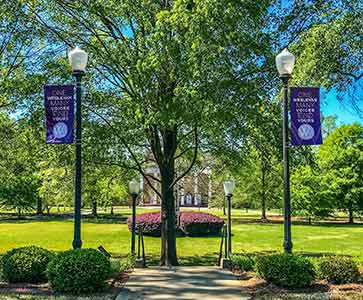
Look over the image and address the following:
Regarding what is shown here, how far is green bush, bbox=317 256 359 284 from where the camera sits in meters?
8.88

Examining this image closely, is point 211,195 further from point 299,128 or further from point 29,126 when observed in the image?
point 299,128

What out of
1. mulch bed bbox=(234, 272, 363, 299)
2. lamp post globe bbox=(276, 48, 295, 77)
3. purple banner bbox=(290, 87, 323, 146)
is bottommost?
mulch bed bbox=(234, 272, 363, 299)

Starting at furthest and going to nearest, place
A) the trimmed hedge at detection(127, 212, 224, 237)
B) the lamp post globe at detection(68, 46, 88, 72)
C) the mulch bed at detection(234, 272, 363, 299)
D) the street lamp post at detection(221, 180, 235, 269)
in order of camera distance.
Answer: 1. the trimmed hedge at detection(127, 212, 224, 237)
2. the street lamp post at detection(221, 180, 235, 269)
3. the lamp post globe at detection(68, 46, 88, 72)
4. the mulch bed at detection(234, 272, 363, 299)

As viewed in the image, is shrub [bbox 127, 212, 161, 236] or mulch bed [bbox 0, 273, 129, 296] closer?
mulch bed [bbox 0, 273, 129, 296]

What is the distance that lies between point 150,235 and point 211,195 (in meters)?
26.7

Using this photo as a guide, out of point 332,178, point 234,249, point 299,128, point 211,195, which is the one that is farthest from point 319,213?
point 299,128

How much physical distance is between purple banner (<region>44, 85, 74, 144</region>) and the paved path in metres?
3.07

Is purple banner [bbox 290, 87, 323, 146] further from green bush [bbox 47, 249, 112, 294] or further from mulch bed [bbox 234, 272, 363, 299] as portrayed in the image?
green bush [bbox 47, 249, 112, 294]

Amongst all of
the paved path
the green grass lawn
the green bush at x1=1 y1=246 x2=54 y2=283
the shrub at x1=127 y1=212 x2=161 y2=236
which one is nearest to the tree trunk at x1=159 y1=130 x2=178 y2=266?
the paved path

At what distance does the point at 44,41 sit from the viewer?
13727mm

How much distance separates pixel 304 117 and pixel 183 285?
13.5ft

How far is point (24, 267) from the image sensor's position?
9.20 meters

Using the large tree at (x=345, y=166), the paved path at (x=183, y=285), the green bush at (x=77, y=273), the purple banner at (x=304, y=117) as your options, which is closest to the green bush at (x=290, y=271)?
the paved path at (x=183, y=285)

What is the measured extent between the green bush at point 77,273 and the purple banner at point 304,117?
4.22 meters
